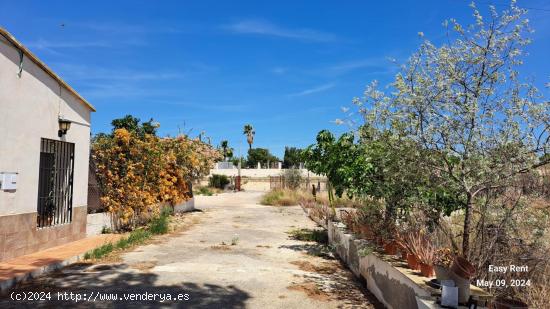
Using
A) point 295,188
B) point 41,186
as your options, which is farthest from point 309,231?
point 295,188

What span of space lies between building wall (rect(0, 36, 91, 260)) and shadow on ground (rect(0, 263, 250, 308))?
125cm

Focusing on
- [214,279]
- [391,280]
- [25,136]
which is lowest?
[214,279]

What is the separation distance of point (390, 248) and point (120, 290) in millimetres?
4282

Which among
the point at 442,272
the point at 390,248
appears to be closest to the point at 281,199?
the point at 390,248

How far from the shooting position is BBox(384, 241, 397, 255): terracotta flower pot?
21.9 feet

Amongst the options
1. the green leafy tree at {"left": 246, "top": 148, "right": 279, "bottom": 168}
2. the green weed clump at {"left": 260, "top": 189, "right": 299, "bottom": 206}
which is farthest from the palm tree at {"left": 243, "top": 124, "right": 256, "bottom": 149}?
the green weed clump at {"left": 260, "top": 189, "right": 299, "bottom": 206}

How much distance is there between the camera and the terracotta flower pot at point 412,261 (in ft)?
18.4

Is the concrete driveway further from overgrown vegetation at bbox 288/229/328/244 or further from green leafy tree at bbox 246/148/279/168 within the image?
green leafy tree at bbox 246/148/279/168

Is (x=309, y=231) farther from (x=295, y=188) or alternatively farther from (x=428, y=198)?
(x=295, y=188)

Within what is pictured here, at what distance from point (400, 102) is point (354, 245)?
13.3 ft

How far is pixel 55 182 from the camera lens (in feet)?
33.0

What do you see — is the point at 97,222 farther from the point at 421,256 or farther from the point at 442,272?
the point at 442,272

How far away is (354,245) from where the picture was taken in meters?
8.64

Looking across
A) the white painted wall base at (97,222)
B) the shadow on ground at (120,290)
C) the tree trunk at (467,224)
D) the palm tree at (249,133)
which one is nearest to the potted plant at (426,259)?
the tree trunk at (467,224)
